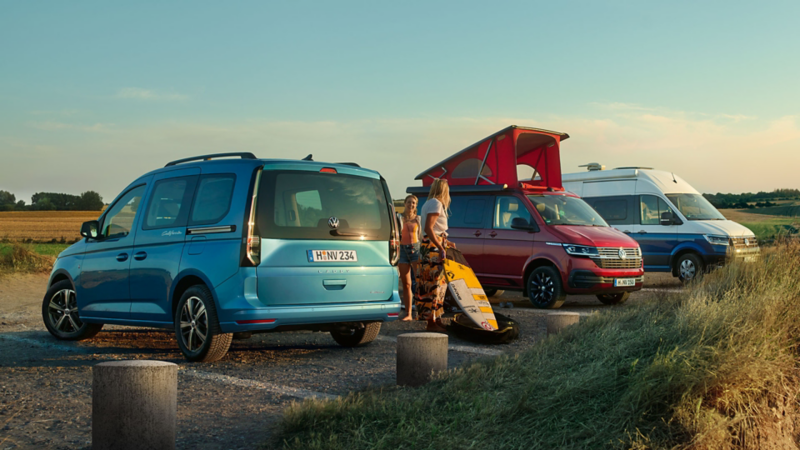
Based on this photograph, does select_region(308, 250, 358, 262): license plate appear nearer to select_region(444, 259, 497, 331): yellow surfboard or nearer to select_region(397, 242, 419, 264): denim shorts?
select_region(444, 259, 497, 331): yellow surfboard

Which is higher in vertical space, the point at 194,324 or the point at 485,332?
the point at 194,324

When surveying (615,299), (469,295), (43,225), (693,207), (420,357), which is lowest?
(615,299)

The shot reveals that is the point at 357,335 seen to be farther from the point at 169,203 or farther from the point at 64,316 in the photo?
the point at 64,316

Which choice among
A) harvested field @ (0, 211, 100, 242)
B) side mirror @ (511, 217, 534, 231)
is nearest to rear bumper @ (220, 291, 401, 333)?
side mirror @ (511, 217, 534, 231)

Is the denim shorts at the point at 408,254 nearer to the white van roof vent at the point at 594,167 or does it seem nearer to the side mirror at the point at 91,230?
the side mirror at the point at 91,230

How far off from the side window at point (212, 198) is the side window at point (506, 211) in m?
6.64

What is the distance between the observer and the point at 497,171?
13805 millimetres

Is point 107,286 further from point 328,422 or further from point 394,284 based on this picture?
point 328,422

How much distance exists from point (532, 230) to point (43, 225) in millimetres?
41130

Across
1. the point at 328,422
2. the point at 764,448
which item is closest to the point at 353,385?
the point at 328,422

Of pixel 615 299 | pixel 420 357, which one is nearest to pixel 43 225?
pixel 615 299

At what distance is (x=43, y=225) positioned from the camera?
4572cm

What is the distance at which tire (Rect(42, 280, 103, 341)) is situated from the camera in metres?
9.10

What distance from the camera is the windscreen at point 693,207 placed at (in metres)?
16.7
